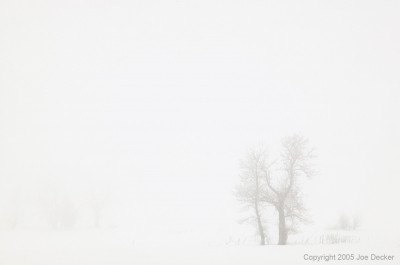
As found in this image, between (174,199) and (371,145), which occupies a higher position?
(371,145)

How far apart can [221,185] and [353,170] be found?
28.4 m

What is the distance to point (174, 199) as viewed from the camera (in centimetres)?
7788

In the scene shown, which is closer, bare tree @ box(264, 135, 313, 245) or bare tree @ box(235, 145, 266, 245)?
bare tree @ box(264, 135, 313, 245)

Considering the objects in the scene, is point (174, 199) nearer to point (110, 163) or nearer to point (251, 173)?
point (110, 163)

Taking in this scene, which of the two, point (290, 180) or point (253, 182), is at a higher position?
point (290, 180)

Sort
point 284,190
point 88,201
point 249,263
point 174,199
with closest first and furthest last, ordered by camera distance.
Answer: point 249,263 → point 284,190 → point 88,201 → point 174,199

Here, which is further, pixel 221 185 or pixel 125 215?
pixel 221 185

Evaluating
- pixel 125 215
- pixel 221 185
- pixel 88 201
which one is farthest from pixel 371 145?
pixel 88 201

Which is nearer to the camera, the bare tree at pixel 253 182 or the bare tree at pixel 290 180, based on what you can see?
the bare tree at pixel 290 180

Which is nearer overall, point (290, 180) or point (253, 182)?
point (290, 180)

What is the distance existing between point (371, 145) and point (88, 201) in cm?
6268

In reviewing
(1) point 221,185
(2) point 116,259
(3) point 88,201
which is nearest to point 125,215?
(3) point 88,201

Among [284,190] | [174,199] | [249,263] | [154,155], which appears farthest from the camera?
[154,155]

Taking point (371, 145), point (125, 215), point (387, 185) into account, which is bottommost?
point (125, 215)
